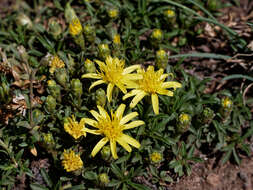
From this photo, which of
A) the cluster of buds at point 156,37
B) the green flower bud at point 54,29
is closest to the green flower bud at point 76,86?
the green flower bud at point 54,29

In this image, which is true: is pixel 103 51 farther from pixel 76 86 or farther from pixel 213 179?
pixel 213 179

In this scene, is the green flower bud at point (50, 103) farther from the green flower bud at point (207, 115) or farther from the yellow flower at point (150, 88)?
the green flower bud at point (207, 115)

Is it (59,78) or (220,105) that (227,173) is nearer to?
(220,105)

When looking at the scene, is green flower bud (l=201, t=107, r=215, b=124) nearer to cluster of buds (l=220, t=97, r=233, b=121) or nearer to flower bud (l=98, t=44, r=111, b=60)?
cluster of buds (l=220, t=97, r=233, b=121)

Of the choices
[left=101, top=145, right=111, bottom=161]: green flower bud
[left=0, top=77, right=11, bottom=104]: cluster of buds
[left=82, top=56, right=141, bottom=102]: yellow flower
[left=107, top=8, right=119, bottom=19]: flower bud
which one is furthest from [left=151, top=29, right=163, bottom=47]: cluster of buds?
[left=0, top=77, right=11, bottom=104]: cluster of buds

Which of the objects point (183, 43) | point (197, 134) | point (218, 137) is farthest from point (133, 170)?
point (183, 43)

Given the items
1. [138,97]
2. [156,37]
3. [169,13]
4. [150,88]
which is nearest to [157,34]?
[156,37]
